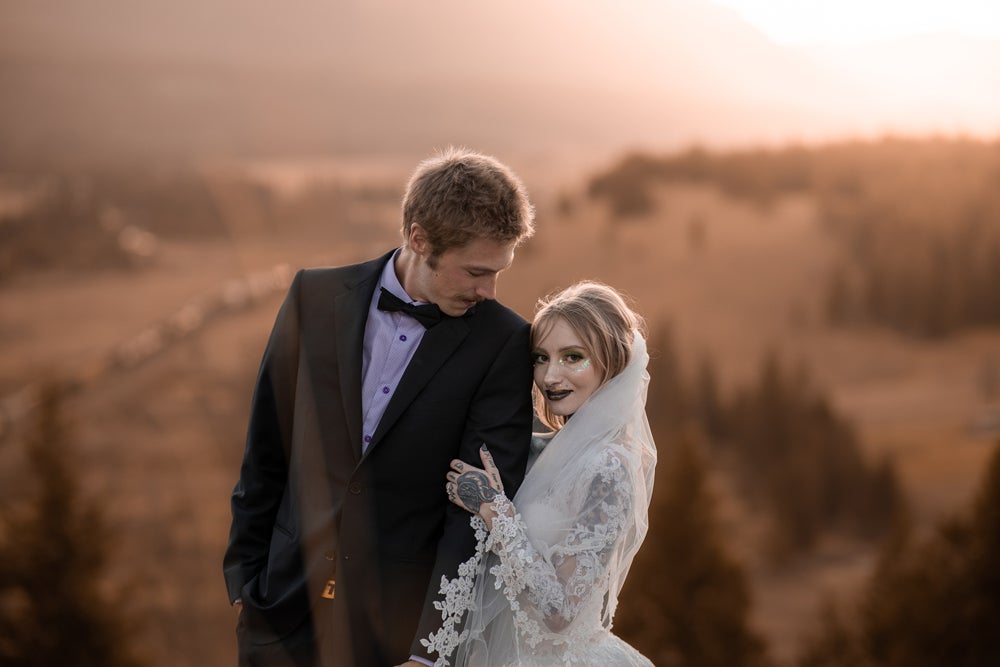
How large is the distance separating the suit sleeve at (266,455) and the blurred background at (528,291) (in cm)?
255

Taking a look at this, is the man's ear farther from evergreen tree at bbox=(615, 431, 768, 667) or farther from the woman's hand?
evergreen tree at bbox=(615, 431, 768, 667)

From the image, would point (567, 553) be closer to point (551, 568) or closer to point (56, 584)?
point (551, 568)

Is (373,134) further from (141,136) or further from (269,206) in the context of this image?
(141,136)

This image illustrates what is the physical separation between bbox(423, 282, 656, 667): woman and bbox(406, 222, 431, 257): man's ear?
433mm

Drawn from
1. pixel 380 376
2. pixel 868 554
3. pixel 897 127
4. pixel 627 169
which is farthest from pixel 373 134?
pixel 380 376

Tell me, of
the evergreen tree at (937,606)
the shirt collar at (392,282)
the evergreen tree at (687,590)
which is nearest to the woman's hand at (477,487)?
the shirt collar at (392,282)

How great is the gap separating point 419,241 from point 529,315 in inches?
974

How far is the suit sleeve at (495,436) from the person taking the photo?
2771mm

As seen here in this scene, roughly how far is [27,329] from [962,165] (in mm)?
34613

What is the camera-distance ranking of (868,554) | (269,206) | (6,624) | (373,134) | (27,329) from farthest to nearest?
1. (373,134)
2. (269,206)
3. (27,329)
4. (868,554)
5. (6,624)

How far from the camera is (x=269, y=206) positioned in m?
43.1

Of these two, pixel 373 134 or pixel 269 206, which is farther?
pixel 373 134

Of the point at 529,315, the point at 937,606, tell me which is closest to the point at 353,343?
the point at 937,606

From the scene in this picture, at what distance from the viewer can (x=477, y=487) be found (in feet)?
8.95
